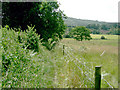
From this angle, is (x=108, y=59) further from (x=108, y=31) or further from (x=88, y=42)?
(x=88, y=42)

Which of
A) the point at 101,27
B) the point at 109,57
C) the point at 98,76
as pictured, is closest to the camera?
the point at 98,76

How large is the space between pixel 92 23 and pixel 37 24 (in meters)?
8.46

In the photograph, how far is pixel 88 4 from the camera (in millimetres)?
2818

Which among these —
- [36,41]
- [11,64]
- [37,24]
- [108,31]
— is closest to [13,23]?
[37,24]

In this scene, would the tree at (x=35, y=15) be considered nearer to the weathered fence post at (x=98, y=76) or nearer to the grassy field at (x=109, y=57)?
the grassy field at (x=109, y=57)

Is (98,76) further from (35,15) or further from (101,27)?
(35,15)

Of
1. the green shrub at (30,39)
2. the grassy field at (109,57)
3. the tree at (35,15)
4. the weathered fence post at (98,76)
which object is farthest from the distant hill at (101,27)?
the tree at (35,15)

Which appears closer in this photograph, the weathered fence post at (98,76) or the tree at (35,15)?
the weathered fence post at (98,76)

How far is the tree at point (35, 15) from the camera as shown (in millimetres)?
10328

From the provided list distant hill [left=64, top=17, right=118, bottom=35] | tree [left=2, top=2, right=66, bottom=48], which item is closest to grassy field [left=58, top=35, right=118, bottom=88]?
distant hill [left=64, top=17, right=118, bottom=35]

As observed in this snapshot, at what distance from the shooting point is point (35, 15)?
1059 centimetres

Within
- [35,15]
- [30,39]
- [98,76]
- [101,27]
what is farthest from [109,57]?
[35,15]

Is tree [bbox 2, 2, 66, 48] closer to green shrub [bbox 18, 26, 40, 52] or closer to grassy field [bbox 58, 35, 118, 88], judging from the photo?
green shrub [bbox 18, 26, 40, 52]

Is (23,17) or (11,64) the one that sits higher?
(23,17)
